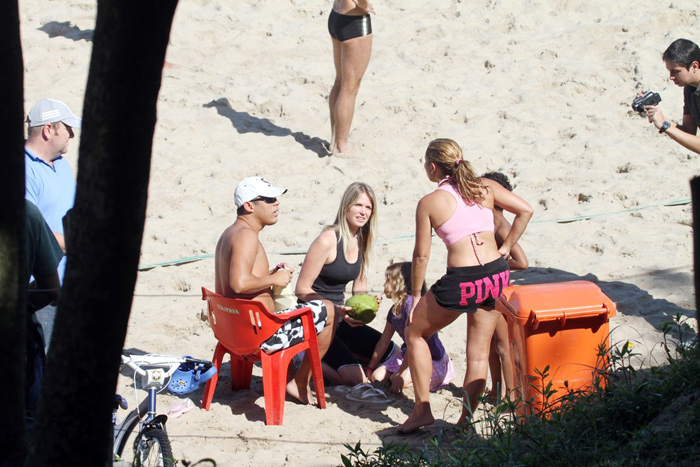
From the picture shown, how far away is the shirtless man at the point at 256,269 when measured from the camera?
4727 millimetres

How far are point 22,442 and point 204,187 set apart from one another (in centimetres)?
583

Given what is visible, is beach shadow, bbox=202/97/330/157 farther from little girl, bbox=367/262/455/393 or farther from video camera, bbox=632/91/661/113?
little girl, bbox=367/262/455/393

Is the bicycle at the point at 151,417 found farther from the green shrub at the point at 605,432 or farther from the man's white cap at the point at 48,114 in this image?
the man's white cap at the point at 48,114

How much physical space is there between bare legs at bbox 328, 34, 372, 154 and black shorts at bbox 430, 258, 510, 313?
388 centimetres

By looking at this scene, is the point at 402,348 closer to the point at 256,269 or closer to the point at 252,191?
the point at 256,269

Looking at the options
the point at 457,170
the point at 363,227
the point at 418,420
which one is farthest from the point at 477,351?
the point at 363,227

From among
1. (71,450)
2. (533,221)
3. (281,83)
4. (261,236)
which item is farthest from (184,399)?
(281,83)

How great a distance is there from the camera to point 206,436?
15.1ft

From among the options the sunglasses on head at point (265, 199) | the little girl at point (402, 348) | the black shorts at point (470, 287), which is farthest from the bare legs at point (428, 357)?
the sunglasses on head at point (265, 199)

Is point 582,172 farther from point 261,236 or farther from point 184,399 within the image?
point 184,399

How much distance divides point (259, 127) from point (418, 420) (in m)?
5.19

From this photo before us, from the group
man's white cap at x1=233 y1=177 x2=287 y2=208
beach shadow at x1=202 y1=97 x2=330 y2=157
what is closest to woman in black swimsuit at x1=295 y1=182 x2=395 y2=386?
man's white cap at x1=233 y1=177 x2=287 y2=208

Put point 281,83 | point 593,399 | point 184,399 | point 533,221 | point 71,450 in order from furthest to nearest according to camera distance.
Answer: point 281,83
point 533,221
point 184,399
point 593,399
point 71,450

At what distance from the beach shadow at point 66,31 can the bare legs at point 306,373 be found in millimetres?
6943
